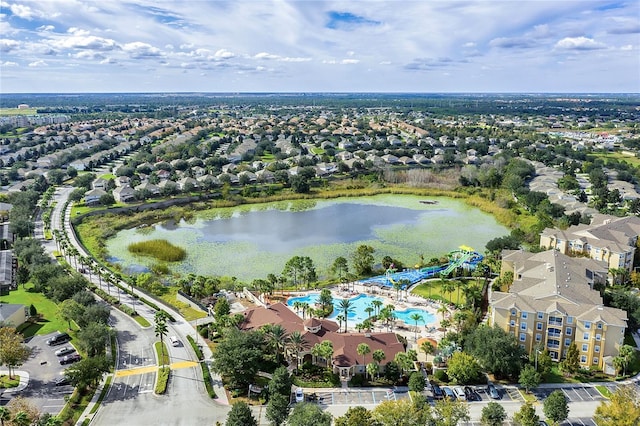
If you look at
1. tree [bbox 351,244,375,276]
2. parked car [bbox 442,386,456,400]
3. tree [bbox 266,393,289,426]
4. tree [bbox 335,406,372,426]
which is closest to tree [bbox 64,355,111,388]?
tree [bbox 266,393,289,426]

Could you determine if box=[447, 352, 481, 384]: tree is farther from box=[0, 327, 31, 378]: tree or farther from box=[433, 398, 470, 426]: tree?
box=[0, 327, 31, 378]: tree

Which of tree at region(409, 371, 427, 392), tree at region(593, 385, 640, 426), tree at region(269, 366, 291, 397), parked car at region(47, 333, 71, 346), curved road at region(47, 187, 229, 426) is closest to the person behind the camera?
tree at region(593, 385, 640, 426)

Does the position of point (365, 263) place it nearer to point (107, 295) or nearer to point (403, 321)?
point (403, 321)

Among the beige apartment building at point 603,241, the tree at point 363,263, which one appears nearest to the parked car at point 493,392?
the tree at point 363,263

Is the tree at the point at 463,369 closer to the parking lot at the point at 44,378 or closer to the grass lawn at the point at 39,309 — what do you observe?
the parking lot at the point at 44,378

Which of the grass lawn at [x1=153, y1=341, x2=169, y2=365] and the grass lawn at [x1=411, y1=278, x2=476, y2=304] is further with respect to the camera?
the grass lawn at [x1=411, y1=278, x2=476, y2=304]

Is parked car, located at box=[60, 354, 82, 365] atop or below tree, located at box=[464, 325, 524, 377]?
below
